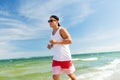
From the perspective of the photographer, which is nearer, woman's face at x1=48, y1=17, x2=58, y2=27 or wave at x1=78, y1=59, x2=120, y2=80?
woman's face at x1=48, y1=17, x2=58, y2=27

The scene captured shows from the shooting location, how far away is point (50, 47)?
231 inches

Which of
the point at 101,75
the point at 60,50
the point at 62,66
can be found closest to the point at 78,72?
the point at 101,75

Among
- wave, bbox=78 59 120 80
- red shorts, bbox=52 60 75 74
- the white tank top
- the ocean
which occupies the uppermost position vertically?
the white tank top

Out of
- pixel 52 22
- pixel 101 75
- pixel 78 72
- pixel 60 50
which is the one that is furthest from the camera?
pixel 78 72

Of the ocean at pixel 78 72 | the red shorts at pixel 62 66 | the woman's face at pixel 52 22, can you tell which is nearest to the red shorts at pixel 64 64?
the red shorts at pixel 62 66

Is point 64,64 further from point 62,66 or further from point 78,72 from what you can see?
point 78,72

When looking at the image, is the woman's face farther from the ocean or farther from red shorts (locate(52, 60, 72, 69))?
the ocean

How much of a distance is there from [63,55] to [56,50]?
0.17 meters

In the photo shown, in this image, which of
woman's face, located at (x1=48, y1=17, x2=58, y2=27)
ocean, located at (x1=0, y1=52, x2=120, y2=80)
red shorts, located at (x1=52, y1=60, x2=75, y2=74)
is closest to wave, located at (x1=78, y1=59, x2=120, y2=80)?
ocean, located at (x1=0, y1=52, x2=120, y2=80)

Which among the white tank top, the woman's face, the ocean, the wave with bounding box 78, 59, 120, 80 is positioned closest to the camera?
the white tank top

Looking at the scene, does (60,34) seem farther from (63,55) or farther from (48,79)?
(48,79)

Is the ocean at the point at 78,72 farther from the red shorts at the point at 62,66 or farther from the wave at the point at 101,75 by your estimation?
the red shorts at the point at 62,66

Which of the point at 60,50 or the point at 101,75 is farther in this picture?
the point at 101,75

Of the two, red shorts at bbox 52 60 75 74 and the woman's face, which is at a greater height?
the woman's face
